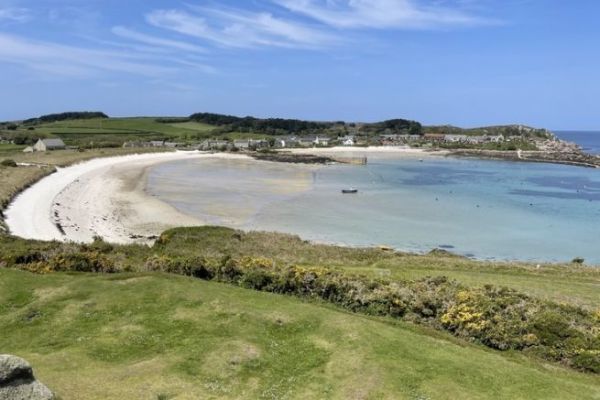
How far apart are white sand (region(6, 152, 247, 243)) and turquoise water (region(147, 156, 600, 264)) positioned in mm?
3627

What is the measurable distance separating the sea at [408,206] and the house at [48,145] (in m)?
33.4

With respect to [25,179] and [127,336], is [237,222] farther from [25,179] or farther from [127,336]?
[127,336]

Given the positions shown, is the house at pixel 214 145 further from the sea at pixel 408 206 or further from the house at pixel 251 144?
the sea at pixel 408 206

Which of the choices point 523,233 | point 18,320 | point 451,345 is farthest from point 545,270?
point 18,320

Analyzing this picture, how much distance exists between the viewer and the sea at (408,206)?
46031 millimetres

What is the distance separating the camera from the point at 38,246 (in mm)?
22656

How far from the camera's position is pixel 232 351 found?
12.4m

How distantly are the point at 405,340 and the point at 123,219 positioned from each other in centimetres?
4134

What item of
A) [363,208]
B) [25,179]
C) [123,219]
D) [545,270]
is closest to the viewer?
[545,270]

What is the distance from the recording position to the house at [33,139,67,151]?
125000 mm

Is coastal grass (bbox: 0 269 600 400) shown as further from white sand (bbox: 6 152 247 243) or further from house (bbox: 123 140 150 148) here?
house (bbox: 123 140 150 148)

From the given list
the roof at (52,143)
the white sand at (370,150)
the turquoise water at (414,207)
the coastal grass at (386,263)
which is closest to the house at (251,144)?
the white sand at (370,150)

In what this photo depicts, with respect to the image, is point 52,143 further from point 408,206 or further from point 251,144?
point 408,206

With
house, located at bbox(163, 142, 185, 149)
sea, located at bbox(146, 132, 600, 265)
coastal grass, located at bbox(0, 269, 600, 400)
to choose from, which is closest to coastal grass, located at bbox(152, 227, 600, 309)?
coastal grass, located at bbox(0, 269, 600, 400)
